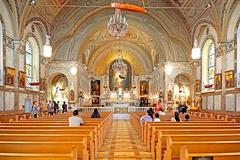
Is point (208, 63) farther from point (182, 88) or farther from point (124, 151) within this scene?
point (124, 151)

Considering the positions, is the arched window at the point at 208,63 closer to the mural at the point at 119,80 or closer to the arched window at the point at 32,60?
the arched window at the point at 32,60

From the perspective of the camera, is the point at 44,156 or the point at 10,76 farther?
the point at 10,76

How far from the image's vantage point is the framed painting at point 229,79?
Answer: 19.1 metres

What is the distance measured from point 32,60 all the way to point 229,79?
14.2 meters

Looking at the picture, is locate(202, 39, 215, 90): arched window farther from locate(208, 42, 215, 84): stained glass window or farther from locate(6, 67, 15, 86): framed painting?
locate(6, 67, 15, 86): framed painting

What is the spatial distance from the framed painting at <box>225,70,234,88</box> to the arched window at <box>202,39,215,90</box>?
437 cm

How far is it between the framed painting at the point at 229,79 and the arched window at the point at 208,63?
14.3 feet

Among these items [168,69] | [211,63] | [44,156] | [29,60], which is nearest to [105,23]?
[168,69]

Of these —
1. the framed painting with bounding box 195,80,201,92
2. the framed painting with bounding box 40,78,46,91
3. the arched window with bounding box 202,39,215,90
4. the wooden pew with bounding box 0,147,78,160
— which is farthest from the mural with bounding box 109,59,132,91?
the wooden pew with bounding box 0,147,78,160

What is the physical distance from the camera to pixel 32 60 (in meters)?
25.4

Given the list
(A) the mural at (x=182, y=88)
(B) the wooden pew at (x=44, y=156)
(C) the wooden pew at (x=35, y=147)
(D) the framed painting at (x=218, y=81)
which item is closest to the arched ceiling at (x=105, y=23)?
(A) the mural at (x=182, y=88)

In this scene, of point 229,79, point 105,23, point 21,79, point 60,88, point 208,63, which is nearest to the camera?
point 229,79

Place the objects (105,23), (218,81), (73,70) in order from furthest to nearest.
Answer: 1. (105,23)
2. (73,70)
3. (218,81)

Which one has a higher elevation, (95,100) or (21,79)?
(21,79)
